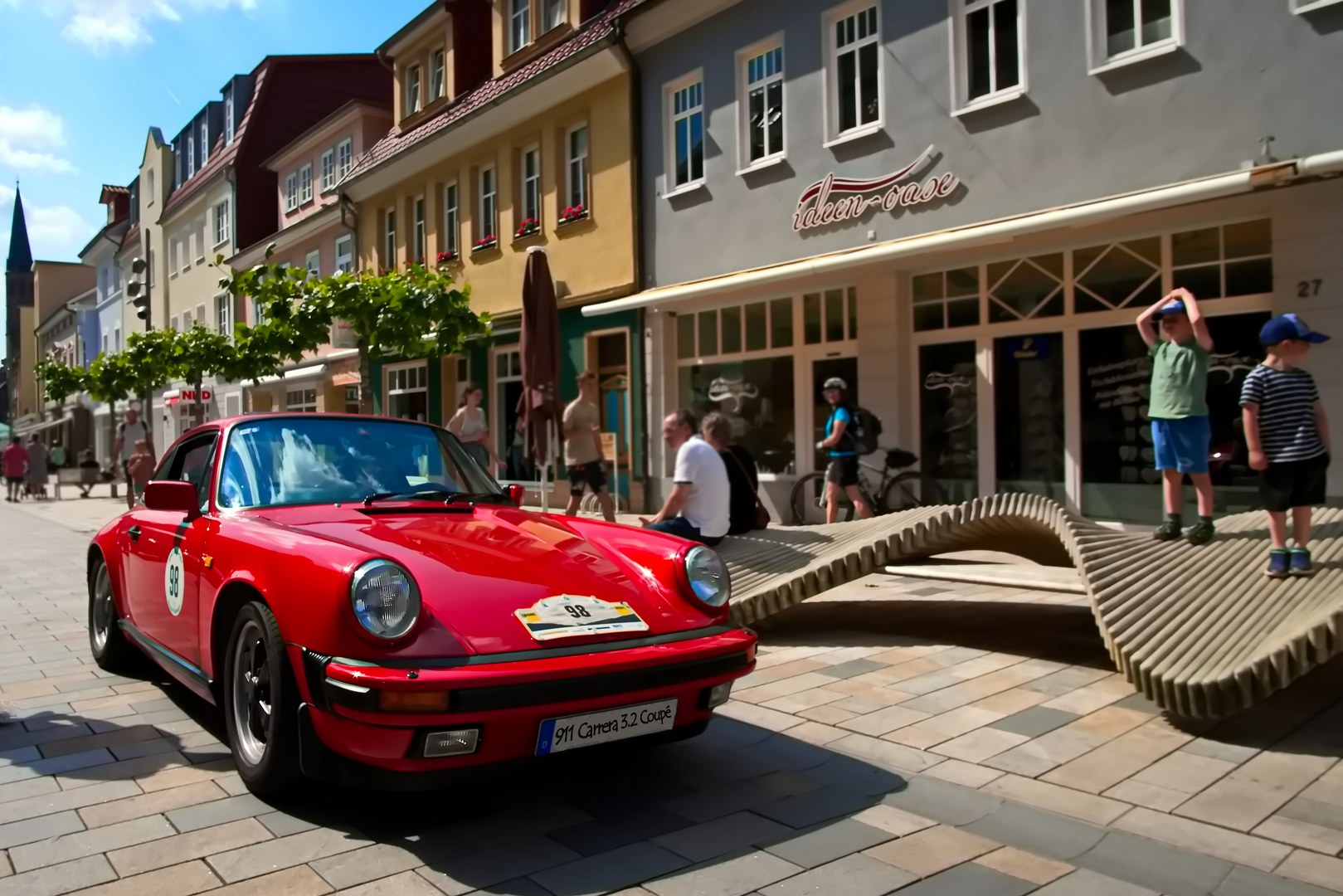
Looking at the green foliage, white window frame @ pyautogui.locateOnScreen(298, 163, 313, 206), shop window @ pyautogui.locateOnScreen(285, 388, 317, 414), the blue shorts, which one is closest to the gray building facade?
the blue shorts

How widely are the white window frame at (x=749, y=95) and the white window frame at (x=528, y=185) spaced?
5101mm

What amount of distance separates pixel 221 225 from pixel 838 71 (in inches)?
1096

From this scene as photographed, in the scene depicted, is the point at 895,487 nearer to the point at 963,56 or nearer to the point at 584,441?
the point at 584,441

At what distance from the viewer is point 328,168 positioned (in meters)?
27.8

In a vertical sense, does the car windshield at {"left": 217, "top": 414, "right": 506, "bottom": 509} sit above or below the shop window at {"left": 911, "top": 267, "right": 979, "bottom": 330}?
below

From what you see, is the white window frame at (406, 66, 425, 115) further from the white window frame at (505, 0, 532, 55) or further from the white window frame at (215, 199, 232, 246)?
the white window frame at (215, 199, 232, 246)

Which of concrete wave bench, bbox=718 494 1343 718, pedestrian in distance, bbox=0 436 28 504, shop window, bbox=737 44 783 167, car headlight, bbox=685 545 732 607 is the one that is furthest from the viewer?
pedestrian in distance, bbox=0 436 28 504

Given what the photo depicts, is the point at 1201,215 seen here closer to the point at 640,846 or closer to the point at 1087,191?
the point at 1087,191

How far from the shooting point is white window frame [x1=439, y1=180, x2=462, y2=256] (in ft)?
68.9

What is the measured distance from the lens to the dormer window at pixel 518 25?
19328mm

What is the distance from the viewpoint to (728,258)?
47.6 ft

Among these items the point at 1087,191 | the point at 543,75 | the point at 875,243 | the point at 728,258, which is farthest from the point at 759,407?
the point at 543,75

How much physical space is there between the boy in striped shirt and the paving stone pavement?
884 millimetres

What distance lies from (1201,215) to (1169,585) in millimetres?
5660
